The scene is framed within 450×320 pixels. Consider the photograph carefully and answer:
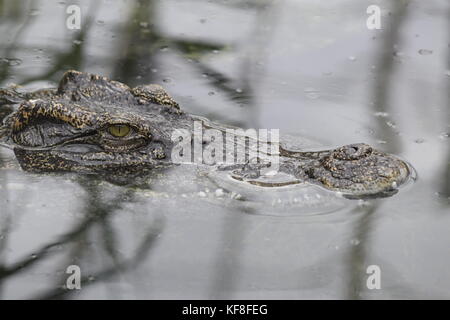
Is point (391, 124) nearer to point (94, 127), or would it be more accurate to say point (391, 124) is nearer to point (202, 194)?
point (202, 194)

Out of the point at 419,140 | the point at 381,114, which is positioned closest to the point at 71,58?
the point at 381,114

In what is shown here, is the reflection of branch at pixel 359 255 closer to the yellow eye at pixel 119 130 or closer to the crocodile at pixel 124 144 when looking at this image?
the crocodile at pixel 124 144

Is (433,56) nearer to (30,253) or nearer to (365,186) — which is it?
(365,186)

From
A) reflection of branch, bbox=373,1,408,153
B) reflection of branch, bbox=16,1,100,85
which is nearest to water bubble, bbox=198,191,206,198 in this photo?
reflection of branch, bbox=373,1,408,153

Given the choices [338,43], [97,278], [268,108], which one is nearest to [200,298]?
[97,278]

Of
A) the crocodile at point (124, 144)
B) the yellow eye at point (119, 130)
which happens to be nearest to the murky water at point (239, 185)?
the crocodile at point (124, 144)

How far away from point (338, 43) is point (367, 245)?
3.86m

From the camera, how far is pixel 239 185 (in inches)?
208

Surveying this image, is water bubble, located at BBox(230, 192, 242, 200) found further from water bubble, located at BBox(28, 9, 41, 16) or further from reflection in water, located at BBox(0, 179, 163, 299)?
water bubble, located at BBox(28, 9, 41, 16)

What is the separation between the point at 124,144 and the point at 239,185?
0.93 meters

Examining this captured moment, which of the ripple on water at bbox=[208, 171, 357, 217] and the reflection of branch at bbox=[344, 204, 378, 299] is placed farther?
the ripple on water at bbox=[208, 171, 357, 217]

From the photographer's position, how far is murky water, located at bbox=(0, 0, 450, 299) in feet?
15.5

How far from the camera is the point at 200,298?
455cm
